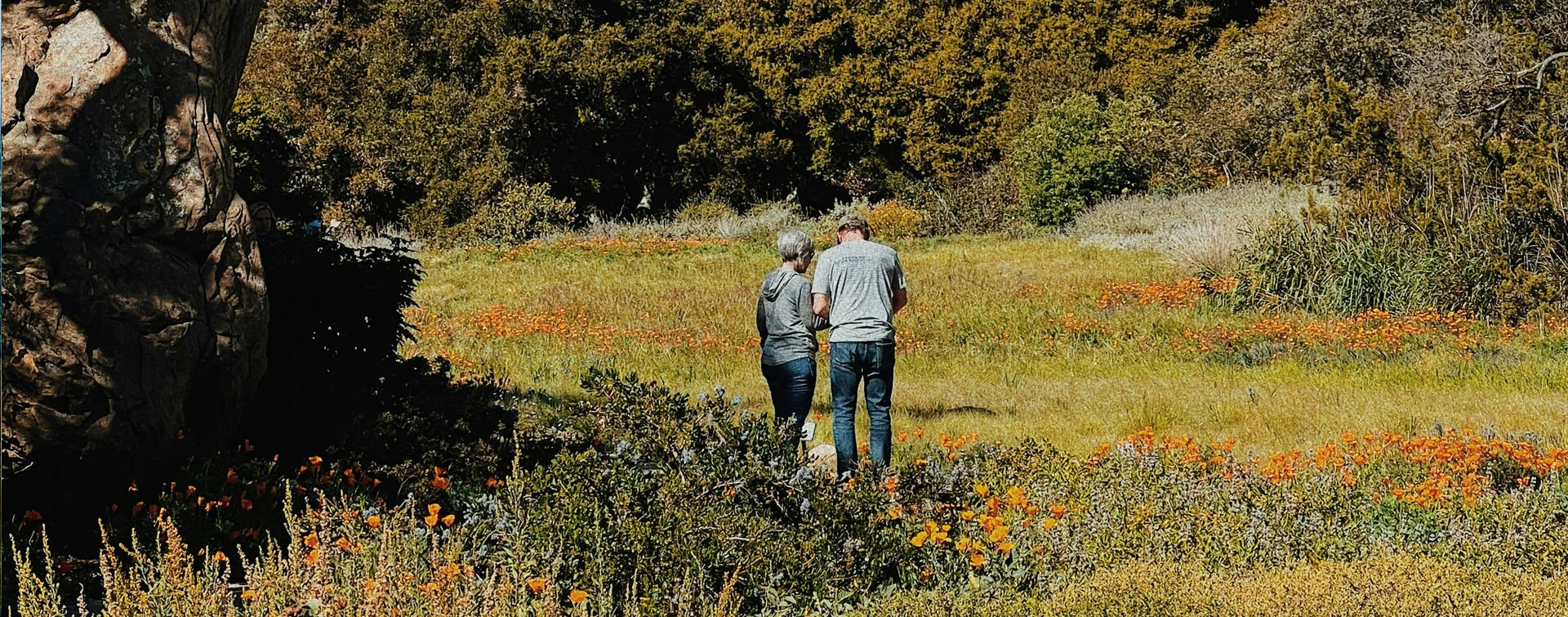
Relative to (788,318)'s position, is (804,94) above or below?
above

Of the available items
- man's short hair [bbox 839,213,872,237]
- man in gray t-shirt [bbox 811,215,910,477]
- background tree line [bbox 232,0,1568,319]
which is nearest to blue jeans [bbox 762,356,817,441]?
man in gray t-shirt [bbox 811,215,910,477]

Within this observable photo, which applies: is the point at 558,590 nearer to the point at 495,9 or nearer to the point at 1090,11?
the point at 495,9

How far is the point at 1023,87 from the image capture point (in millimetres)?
32844

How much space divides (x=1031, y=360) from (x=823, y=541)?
769 cm

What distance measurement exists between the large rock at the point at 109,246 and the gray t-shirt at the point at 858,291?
2805 mm

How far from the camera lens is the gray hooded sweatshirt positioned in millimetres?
7117

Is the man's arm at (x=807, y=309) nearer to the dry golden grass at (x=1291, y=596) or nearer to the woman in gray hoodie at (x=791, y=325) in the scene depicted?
the woman in gray hoodie at (x=791, y=325)

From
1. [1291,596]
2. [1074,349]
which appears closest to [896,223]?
[1074,349]

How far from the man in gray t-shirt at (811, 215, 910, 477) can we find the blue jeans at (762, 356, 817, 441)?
173 mm

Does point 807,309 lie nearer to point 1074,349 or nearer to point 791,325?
point 791,325

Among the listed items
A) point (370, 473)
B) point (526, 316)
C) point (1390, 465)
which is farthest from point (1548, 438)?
point (526, 316)

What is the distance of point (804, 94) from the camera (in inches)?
1374

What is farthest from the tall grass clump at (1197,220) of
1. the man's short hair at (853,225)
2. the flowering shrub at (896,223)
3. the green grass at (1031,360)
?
the man's short hair at (853,225)

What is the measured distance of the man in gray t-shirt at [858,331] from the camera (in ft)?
22.7
